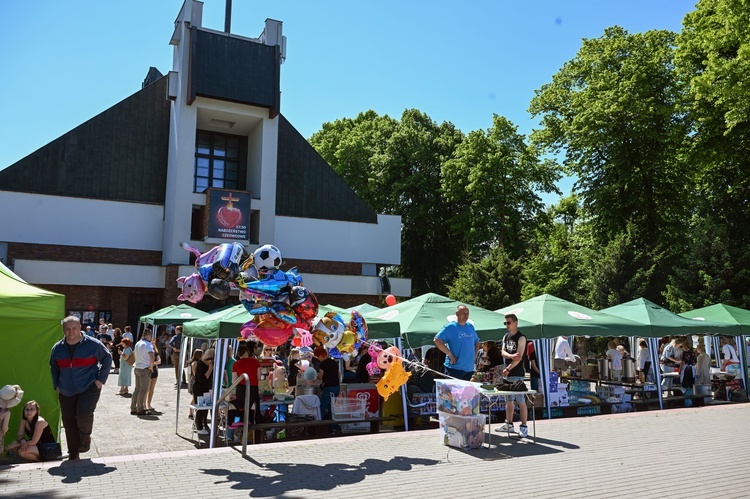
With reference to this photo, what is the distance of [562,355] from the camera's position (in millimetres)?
18031

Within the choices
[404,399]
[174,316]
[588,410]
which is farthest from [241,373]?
[174,316]

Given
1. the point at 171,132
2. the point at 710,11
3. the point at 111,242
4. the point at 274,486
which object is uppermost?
the point at 710,11

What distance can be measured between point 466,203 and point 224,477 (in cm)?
3884

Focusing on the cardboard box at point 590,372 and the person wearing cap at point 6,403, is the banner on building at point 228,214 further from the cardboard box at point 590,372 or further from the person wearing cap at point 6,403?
the person wearing cap at point 6,403

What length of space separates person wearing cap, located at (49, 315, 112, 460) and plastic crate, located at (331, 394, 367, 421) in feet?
15.1

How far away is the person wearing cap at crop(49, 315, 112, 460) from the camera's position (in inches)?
296

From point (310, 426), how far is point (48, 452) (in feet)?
13.7

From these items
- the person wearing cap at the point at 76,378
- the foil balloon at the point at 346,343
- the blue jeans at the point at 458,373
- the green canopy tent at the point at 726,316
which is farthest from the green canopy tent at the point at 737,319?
the person wearing cap at the point at 76,378

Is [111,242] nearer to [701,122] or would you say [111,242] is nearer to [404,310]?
[404,310]

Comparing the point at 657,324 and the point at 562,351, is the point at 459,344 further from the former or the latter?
the point at 562,351

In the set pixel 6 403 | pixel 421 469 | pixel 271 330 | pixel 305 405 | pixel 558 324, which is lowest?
pixel 421 469

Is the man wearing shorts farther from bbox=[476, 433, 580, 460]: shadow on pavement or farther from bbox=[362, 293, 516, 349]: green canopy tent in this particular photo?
bbox=[362, 293, 516, 349]: green canopy tent

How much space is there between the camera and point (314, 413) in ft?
36.8

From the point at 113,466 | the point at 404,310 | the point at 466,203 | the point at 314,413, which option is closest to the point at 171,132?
the point at 466,203
